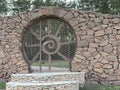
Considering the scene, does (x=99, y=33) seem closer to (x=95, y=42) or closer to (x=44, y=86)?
(x=95, y=42)

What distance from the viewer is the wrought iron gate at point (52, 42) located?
11.0m

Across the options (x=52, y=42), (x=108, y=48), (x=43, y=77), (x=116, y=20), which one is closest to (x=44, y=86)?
(x=43, y=77)

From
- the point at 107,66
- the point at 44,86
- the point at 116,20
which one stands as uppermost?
the point at 116,20

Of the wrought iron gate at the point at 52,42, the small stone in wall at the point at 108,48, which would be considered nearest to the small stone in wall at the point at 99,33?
the small stone in wall at the point at 108,48

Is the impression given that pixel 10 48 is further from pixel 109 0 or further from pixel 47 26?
pixel 109 0

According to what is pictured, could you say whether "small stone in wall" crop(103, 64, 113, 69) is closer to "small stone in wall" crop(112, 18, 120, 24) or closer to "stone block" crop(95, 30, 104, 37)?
"stone block" crop(95, 30, 104, 37)

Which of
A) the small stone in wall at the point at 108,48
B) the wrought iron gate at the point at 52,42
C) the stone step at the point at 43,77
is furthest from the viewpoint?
the wrought iron gate at the point at 52,42

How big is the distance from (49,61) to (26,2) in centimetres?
1345

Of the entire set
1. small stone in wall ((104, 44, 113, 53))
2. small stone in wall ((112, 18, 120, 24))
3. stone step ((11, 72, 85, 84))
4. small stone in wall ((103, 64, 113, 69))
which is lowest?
stone step ((11, 72, 85, 84))

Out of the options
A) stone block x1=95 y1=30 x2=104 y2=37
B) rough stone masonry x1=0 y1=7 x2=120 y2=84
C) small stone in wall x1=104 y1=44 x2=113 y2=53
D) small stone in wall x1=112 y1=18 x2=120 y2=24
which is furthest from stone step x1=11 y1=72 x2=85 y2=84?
small stone in wall x1=112 y1=18 x2=120 y2=24

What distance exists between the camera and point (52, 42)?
434 inches

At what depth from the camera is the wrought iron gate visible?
11.0m

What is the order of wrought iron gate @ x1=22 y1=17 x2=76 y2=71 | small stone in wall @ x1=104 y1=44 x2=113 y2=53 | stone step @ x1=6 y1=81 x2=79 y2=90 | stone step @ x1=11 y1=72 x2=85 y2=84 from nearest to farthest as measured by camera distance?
stone step @ x1=6 y1=81 x2=79 y2=90 → stone step @ x1=11 y1=72 x2=85 y2=84 → small stone in wall @ x1=104 y1=44 x2=113 y2=53 → wrought iron gate @ x1=22 y1=17 x2=76 y2=71

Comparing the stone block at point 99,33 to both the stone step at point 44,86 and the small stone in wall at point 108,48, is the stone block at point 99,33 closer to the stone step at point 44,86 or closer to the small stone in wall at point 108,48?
the small stone in wall at point 108,48
